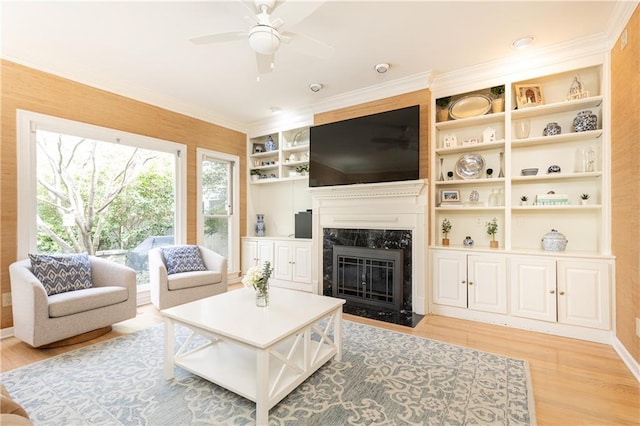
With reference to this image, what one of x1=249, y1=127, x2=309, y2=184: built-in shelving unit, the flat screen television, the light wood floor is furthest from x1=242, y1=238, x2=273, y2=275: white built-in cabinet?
the light wood floor

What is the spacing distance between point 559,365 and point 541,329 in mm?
700

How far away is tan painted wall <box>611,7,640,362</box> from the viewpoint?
214 cm

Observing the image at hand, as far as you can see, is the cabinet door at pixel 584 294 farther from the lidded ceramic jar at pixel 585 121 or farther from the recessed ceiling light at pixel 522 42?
the recessed ceiling light at pixel 522 42

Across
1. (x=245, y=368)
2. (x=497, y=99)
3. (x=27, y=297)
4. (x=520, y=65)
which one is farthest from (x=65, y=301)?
(x=520, y=65)

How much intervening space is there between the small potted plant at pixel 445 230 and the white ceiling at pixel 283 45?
71.1 inches

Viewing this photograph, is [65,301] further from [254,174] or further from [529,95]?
[529,95]

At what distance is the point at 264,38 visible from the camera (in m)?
1.89

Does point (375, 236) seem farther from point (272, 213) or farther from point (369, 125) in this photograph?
point (272, 213)

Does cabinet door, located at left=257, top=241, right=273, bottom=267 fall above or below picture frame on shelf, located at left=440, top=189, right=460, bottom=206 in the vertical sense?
below

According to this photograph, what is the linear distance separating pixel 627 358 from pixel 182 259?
4509 mm

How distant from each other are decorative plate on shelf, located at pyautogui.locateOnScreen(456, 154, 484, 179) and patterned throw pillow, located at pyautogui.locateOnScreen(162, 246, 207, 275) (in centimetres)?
356

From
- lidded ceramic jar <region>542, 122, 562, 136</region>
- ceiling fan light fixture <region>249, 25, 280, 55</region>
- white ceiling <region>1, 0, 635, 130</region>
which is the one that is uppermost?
white ceiling <region>1, 0, 635, 130</region>

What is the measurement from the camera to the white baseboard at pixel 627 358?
2.09m

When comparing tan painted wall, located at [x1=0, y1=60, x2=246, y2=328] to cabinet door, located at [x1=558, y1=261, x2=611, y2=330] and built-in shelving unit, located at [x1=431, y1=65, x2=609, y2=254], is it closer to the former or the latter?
built-in shelving unit, located at [x1=431, y1=65, x2=609, y2=254]
